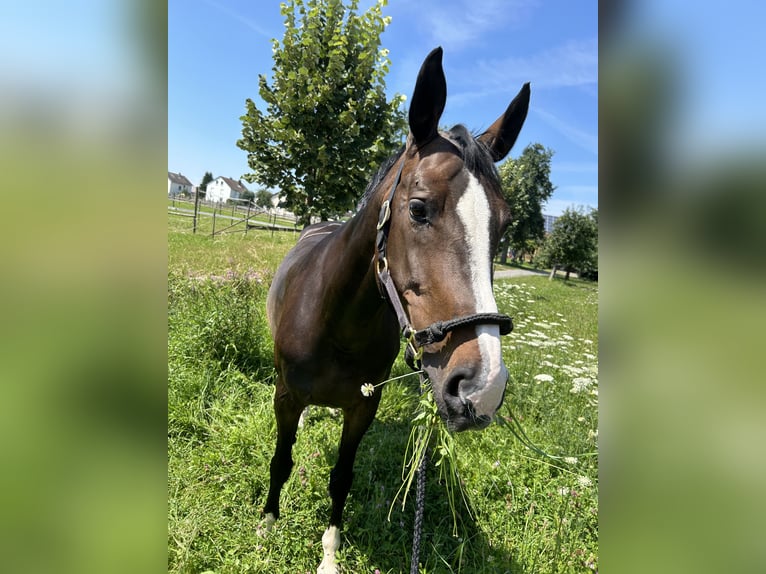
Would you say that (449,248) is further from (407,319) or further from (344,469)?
(344,469)

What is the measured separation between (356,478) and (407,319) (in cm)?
235

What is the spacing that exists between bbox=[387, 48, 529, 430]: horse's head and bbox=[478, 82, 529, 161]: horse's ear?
0.38 meters

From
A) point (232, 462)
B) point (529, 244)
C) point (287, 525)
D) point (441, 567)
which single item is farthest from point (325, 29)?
point (529, 244)

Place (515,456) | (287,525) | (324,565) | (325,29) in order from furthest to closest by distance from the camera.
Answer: (325,29) < (515,456) < (287,525) < (324,565)

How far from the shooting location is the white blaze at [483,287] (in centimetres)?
122

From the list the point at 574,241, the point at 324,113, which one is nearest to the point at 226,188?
the point at 574,241

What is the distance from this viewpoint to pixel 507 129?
6.38ft

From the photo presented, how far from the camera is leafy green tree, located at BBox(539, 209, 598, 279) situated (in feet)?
80.8

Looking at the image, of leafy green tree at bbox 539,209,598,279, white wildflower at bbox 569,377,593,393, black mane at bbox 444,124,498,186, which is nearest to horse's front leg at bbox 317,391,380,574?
black mane at bbox 444,124,498,186
